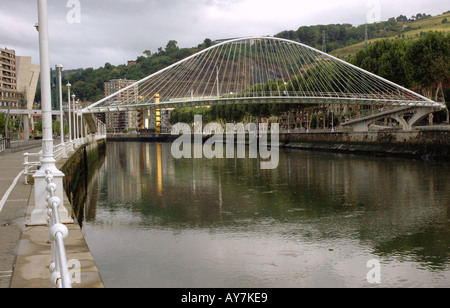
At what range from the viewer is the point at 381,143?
45.8 m

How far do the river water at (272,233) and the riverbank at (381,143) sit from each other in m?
12.8

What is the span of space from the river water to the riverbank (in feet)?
41.9

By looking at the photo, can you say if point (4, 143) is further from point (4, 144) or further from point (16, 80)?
point (16, 80)

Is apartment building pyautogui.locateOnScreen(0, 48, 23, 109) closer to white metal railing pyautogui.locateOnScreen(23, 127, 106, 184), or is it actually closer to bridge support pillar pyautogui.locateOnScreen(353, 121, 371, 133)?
bridge support pillar pyautogui.locateOnScreen(353, 121, 371, 133)

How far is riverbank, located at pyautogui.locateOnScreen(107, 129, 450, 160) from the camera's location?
125 feet

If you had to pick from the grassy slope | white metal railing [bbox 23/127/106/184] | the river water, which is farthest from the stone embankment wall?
the grassy slope

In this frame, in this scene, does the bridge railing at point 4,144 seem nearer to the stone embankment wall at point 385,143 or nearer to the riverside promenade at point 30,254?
the riverside promenade at point 30,254

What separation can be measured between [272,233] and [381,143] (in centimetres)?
3452

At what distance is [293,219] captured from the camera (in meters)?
15.9

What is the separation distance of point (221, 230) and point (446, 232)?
6.06 metres

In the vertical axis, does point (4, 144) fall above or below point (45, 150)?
below

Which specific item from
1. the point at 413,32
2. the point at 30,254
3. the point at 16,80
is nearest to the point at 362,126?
the point at 30,254
